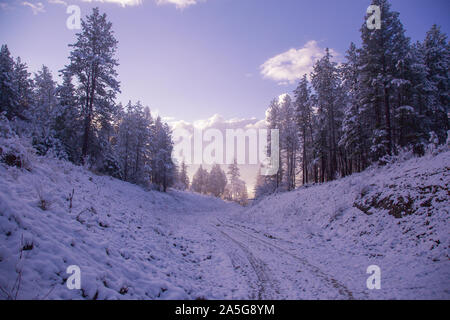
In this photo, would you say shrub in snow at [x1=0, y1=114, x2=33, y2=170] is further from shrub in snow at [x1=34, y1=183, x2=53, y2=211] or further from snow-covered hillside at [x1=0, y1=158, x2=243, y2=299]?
shrub in snow at [x1=34, y1=183, x2=53, y2=211]

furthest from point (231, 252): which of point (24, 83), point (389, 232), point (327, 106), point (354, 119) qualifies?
point (24, 83)

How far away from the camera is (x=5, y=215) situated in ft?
13.7

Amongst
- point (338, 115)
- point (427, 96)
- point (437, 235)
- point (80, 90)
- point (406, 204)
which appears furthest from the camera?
point (338, 115)

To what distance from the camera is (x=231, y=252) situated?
8477mm

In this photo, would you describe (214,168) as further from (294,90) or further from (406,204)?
(406,204)

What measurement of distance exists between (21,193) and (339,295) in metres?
8.40

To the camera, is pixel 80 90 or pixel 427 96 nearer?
pixel 80 90

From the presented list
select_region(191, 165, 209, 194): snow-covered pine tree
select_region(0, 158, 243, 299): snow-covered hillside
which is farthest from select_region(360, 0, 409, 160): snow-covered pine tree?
select_region(191, 165, 209, 194): snow-covered pine tree

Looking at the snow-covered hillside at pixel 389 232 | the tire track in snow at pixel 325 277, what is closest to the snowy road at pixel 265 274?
the tire track in snow at pixel 325 277

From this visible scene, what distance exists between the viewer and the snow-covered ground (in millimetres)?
3949

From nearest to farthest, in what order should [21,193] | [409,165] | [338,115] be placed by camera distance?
[21,193]
[409,165]
[338,115]

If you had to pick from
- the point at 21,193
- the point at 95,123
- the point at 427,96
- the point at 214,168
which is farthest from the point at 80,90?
the point at 214,168

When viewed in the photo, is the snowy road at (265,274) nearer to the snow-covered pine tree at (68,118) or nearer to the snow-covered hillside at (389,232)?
the snow-covered hillside at (389,232)
